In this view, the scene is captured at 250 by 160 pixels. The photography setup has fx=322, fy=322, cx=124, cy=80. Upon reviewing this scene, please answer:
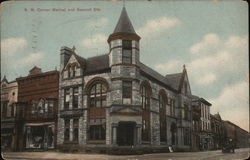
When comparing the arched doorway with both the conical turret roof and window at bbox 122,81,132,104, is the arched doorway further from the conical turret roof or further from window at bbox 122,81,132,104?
the conical turret roof

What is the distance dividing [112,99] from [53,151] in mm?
3953

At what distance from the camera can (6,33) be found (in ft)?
43.5

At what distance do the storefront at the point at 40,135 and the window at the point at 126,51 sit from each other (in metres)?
4.80

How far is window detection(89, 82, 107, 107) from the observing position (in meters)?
13.7

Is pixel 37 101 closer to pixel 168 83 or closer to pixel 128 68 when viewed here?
pixel 128 68

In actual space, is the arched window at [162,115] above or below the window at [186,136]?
above

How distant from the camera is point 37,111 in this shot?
1584cm

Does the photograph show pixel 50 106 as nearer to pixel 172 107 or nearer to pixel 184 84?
pixel 172 107

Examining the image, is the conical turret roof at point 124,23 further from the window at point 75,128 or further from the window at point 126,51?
the window at point 75,128

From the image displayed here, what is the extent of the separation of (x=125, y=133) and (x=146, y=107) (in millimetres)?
1587

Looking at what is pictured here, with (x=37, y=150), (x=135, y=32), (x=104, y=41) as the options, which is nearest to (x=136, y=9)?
(x=135, y=32)

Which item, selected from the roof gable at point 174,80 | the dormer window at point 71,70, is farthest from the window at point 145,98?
the dormer window at point 71,70

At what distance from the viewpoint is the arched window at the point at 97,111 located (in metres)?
13.6

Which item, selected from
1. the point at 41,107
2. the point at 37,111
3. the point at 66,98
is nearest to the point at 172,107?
the point at 66,98
